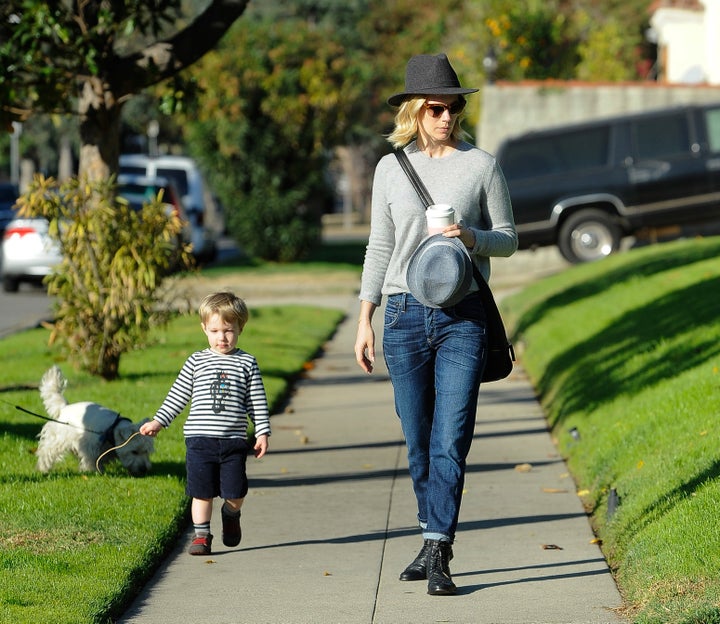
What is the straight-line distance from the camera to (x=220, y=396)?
19.4 feet

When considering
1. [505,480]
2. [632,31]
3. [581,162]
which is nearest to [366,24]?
[632,31]

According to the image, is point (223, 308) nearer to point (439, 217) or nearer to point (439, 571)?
point (439, 217)

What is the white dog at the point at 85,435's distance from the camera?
7363 millimetres

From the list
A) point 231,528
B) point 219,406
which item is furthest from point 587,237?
point 219,406

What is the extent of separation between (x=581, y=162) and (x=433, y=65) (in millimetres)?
14659

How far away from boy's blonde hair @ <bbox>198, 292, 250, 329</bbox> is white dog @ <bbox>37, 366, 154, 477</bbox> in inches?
68.8

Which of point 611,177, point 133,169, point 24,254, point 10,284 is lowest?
point 10,284

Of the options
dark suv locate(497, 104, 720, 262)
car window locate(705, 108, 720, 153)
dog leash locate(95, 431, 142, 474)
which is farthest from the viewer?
dark suv locate(497, 104, 720, 262)

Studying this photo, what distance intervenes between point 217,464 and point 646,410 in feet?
10.2

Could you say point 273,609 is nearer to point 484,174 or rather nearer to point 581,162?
point 484,174

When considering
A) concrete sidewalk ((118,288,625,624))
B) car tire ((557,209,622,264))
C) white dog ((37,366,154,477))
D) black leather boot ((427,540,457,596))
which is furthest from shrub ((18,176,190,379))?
car tire ((557,209,622,264))

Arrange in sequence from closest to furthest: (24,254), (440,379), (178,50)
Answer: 1. (440,379)
2. (178,50)
3. (24,254)

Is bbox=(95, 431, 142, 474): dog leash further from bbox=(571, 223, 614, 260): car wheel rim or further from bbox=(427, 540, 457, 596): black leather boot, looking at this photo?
bbox=(571, 223, 614, 260): car wheel rim

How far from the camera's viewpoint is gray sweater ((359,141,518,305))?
536 cm
